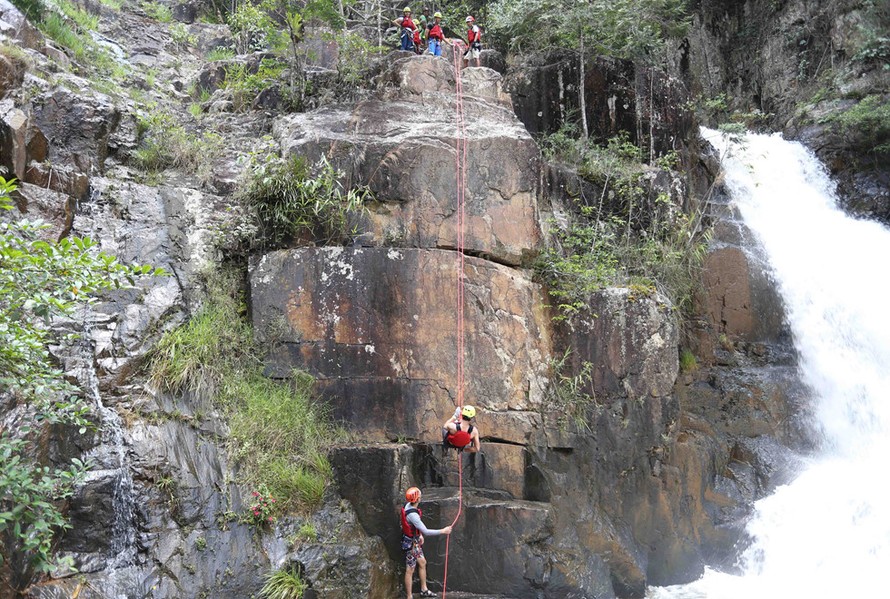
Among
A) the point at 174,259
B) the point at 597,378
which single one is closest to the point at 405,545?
the point at 597,378

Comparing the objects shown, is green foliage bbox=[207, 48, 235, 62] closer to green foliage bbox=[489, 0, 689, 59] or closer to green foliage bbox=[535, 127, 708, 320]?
green foliage bbox=[489, 0, 689, 59]

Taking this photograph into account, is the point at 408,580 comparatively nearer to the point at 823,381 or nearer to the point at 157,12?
the point at 823,381

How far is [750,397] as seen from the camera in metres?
10.6

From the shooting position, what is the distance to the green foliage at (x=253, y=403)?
7.40m

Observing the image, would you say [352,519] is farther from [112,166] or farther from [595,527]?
[112,166]

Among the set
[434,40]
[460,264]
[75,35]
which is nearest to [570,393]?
[460,264]

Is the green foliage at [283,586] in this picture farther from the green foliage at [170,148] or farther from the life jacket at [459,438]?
the green foliage at [170,148]

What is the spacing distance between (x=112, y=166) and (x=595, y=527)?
8.36m

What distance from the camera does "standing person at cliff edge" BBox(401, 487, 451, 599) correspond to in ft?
23.7

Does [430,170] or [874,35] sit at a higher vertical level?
[874,35]

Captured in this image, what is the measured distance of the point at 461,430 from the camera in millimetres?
7625

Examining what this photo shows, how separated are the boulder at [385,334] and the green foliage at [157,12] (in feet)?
38.5

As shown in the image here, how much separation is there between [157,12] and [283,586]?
615 inches

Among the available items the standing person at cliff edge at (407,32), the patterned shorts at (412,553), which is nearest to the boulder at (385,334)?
the patterned shorts at (412,553)
